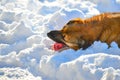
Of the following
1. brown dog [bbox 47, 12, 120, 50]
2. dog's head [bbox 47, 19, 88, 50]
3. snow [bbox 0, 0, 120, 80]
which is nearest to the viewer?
brown dog [bbox 47, 12, 120, 50]

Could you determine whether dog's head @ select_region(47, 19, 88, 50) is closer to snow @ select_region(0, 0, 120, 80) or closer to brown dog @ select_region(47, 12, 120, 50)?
brown dog @ select_region(47, 12, 120, 50)

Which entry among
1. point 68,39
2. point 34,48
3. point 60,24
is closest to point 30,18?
point 60,24

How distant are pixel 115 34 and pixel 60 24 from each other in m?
2.14

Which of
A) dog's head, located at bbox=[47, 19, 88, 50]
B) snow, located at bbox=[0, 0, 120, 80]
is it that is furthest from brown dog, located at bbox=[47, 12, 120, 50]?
snow, located at bbox=[0, 0, 120, 80]

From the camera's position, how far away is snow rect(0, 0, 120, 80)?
14.1 feet

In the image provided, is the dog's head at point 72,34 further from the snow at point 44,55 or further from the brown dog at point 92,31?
the snow at point 44,55

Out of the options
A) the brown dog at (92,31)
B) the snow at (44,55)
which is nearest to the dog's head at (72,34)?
the brown dog at (92,31)

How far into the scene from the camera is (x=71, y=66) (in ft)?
14.4

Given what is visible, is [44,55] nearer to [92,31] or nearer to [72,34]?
[72,34]

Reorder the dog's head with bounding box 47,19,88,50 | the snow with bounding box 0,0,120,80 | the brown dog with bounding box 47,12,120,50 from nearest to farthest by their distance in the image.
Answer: the brown dog with bounding box 47,12,120,50 → the dog's head with bounding box 47,19,88,50 → the snow with bounding box 0,0,120,80

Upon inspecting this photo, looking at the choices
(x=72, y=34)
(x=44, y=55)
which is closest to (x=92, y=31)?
(x=72, y=34)

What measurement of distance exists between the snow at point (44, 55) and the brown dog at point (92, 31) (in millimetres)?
301

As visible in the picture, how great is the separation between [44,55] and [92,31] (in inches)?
40.1

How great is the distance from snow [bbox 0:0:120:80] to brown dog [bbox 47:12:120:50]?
0.99 feet
